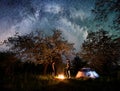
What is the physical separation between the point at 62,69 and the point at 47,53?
18.9 feet

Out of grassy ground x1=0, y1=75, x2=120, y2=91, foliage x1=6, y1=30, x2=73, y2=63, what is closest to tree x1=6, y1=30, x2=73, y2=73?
foliage x1=6, y1=30, x2=73, y2=63

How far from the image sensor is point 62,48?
42.7 metres

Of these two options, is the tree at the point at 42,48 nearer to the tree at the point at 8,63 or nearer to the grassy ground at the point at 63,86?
the tree at the point at 8,63

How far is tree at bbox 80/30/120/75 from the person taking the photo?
142 feet

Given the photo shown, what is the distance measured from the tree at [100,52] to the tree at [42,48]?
4.40 metres

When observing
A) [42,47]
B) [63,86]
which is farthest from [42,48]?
[63,86]

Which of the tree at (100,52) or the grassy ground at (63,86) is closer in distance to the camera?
the grassy ground at (63,86)

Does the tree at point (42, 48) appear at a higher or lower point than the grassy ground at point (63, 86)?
higher

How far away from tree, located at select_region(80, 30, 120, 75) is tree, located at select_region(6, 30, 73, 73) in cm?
440

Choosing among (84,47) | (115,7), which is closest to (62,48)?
(84,47)

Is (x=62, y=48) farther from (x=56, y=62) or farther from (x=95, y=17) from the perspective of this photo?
(x=95, y=17)

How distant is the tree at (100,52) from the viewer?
4334cm

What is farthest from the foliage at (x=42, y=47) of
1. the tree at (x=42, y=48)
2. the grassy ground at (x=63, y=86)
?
the grassy ground at (x=63, y=86)

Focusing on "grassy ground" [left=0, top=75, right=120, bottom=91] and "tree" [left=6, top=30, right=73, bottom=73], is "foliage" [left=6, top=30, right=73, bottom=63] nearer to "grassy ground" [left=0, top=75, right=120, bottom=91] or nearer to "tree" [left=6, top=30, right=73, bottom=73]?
"tree" [left=6, top=30, right=73, bottom=73]
